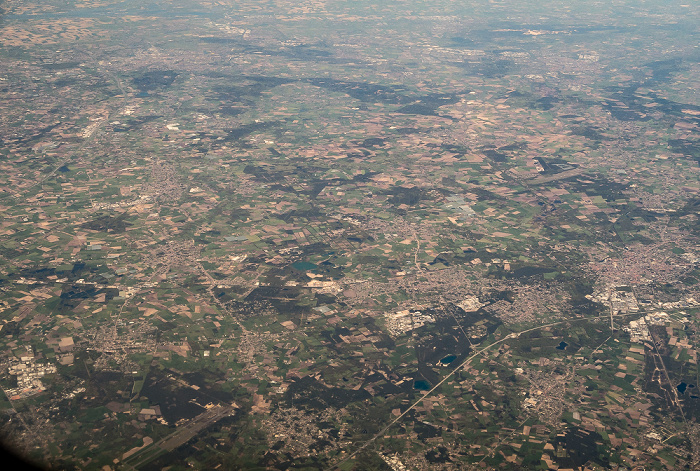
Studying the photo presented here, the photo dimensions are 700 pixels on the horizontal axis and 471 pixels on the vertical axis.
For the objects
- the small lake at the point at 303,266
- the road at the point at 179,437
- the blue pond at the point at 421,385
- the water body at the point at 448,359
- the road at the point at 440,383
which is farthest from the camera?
the small lake at the point at 303,266

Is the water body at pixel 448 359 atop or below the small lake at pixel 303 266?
below

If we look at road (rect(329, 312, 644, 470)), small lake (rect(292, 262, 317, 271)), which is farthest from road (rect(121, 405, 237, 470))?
small lake (rect(292, 262, 317, 271))

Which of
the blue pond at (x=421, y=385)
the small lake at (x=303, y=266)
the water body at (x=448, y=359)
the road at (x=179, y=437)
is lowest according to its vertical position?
the water body at (x=448, y=359)

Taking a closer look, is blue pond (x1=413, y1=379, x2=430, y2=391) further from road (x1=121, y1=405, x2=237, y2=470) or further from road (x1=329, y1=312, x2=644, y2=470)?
road (x1=121, y1=405, x2=237, y2=470)

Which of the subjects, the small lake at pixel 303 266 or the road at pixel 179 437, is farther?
the small lake at pixel 303 266

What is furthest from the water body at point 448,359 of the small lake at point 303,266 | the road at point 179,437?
the small lake at point 303,266

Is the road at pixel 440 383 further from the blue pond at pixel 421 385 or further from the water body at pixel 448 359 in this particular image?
the water body at pixel 448 359

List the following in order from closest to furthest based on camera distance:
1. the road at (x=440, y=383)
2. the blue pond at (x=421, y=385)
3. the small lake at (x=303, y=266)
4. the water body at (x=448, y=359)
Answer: the road at (x=440, y=383) < the blue pond at (x=421, y=385) < the water body at (x=448, y=359) < the small lake at (x=303, y=266)

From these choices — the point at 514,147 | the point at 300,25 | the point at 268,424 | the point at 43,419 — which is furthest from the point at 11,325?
the point at 300,25

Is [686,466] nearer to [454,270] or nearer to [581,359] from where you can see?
[581,359]
